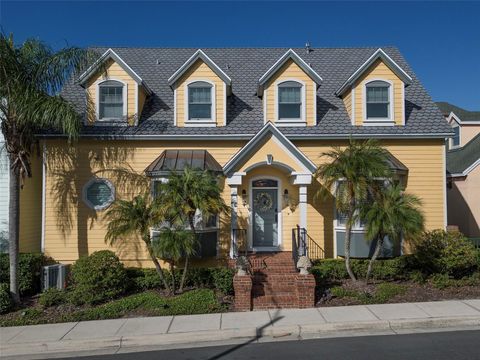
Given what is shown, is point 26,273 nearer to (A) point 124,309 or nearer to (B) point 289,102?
(A) point 124,309

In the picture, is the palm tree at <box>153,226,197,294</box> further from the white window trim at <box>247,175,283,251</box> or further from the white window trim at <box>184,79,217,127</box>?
the white window trim at <box>184,79,217,127</box>

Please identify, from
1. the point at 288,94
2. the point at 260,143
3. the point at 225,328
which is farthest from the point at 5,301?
the point at 288,94

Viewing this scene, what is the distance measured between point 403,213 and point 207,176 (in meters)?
5.45

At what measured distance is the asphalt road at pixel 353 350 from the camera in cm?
709

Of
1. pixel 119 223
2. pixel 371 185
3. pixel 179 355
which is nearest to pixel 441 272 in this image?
pixel 371 185

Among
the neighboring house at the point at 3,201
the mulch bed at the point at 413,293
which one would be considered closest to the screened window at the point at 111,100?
the neighboring house at the point at 3,201

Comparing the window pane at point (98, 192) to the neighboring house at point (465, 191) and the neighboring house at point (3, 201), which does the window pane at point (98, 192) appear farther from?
the neighboring house at point (465, 191)

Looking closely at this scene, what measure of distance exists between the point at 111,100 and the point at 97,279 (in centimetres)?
620

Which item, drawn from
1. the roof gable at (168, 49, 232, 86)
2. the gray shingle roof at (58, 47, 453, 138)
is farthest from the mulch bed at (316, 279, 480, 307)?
the roof gable at (168, 49, 232, 86)

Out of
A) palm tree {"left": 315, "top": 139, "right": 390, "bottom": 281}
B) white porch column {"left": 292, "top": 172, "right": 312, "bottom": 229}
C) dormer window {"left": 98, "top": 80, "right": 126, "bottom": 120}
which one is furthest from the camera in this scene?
dormer window {"left": 98, "top": 80, "right": 126, "bottom": 120}

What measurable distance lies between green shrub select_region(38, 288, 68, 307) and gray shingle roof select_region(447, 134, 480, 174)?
653 inches

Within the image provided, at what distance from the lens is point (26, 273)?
11688mm

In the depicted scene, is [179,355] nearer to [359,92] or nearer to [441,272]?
[441,272]

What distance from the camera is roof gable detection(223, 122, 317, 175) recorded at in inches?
503
